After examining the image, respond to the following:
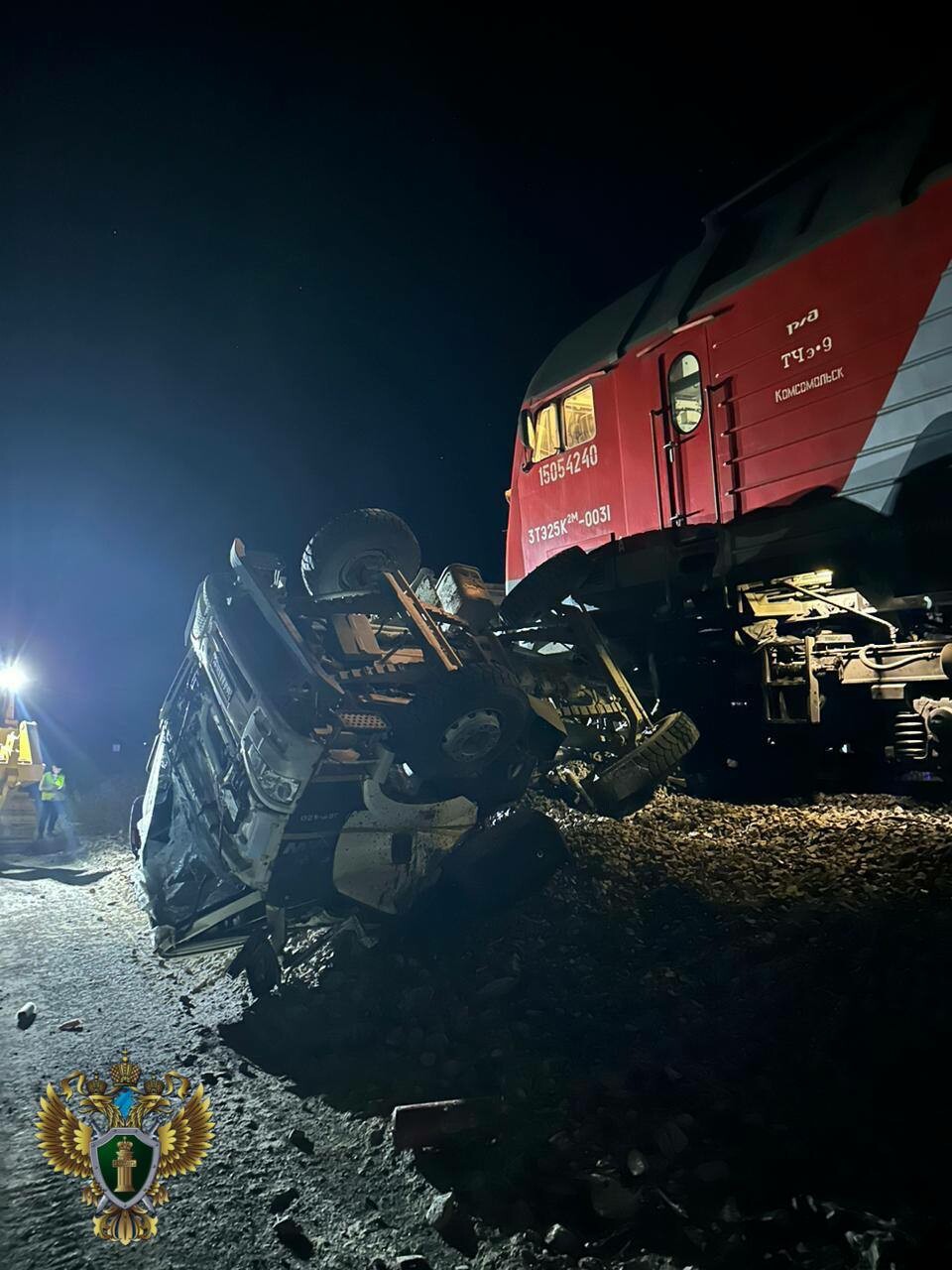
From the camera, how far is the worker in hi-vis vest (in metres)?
11.1

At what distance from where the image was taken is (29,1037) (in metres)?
3.70

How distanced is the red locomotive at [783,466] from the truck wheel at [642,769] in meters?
0.91

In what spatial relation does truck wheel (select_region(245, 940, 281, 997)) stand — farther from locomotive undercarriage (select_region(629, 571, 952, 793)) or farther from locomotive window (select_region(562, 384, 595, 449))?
locomotive window (select_region(562, 384, 595, 449))

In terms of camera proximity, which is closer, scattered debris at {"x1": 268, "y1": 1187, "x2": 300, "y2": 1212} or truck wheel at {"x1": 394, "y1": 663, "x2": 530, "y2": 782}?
scattered debris at {"x1": 268, "y1": 1187, "x2": 300, "y2": 1212}

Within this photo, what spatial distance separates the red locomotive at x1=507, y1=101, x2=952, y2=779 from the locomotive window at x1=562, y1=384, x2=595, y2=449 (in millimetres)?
17

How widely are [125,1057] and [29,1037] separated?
619mm

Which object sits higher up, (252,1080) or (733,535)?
(733,535)

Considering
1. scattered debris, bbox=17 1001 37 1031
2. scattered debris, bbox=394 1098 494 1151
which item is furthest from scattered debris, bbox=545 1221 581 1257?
scattered debris, bbox=17 1001 37 1031

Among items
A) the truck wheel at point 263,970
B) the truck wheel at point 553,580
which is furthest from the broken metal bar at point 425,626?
the truck wheel at point 263,970

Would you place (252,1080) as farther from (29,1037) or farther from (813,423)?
(813,423)

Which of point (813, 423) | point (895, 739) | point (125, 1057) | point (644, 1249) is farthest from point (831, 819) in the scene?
point (125, 1057)

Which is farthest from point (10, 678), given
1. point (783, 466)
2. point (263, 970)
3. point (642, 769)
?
point (783, 466)

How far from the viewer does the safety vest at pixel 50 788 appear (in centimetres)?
1117

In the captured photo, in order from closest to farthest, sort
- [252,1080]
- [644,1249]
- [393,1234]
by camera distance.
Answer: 1. [644,1249]
2. [393,1234]
3. [252,1080]
